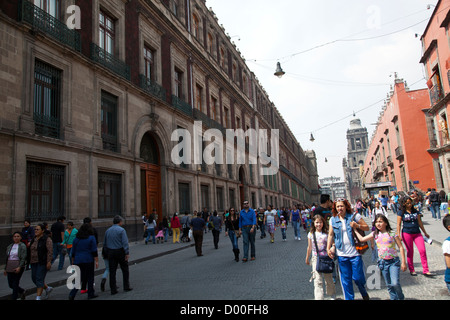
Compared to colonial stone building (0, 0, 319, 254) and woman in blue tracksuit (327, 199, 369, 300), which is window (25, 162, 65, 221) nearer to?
colonial stone building (0, 0, 319, 254)

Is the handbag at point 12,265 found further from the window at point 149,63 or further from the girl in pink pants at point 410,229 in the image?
the window at point 149,63

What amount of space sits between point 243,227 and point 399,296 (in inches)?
230

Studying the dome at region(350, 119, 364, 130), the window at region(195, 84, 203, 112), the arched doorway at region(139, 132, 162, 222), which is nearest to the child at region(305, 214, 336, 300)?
the arched doorway at region(139, 132, 162, 222)

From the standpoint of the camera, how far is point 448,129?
75.3 ft

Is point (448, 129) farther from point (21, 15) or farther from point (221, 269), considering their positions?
point (21, 15)

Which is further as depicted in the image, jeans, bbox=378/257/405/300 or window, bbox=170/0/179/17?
window, bbox=170/0/179/17

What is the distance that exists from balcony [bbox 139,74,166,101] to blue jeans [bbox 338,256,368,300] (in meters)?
15.1

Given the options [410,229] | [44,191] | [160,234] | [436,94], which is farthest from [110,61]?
[436,94]

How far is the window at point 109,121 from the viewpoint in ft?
48.4

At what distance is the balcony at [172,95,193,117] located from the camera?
20.6 metres

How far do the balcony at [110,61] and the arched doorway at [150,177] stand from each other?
146 inches

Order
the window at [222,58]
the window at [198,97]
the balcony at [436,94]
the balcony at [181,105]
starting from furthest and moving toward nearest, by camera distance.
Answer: the window at [222,58] → the window at [198,97] → the balcony at [436,94] → the balcony at [181,105]

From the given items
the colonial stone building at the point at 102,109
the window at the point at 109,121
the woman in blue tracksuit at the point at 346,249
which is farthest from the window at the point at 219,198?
the woman in blue tracksuit at the point at 346,249
